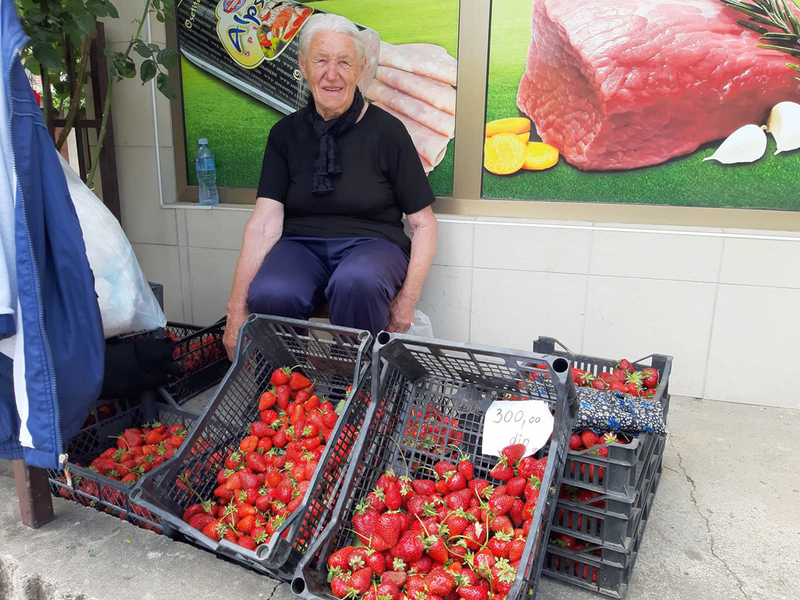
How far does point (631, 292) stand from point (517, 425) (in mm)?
1420

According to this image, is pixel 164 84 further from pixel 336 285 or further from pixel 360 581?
pixel 360 581

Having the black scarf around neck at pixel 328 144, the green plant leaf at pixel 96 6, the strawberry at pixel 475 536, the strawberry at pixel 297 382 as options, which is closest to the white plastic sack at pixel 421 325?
the black scarf around neck at pixel 328 144

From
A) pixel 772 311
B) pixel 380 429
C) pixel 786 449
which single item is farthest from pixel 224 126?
pixel 786 449

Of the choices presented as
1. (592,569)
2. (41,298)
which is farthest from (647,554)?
(41,298)

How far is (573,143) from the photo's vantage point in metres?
2.71

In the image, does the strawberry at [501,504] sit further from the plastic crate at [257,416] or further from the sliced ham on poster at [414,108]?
the sliced ham on poster at [414,108]

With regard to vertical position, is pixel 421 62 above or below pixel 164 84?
above

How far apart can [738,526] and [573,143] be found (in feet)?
5.47

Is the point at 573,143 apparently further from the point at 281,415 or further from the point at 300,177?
the point at 281,415

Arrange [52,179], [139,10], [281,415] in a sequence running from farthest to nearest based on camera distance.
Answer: [139,10] < [281,415] < [52,179]

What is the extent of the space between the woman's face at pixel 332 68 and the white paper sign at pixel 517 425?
4.42 feet

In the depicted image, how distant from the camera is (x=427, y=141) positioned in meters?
2.90

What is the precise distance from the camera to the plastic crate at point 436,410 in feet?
4.26

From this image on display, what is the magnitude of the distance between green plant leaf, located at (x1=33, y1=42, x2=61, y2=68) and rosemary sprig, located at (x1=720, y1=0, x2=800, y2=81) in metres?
2.64
